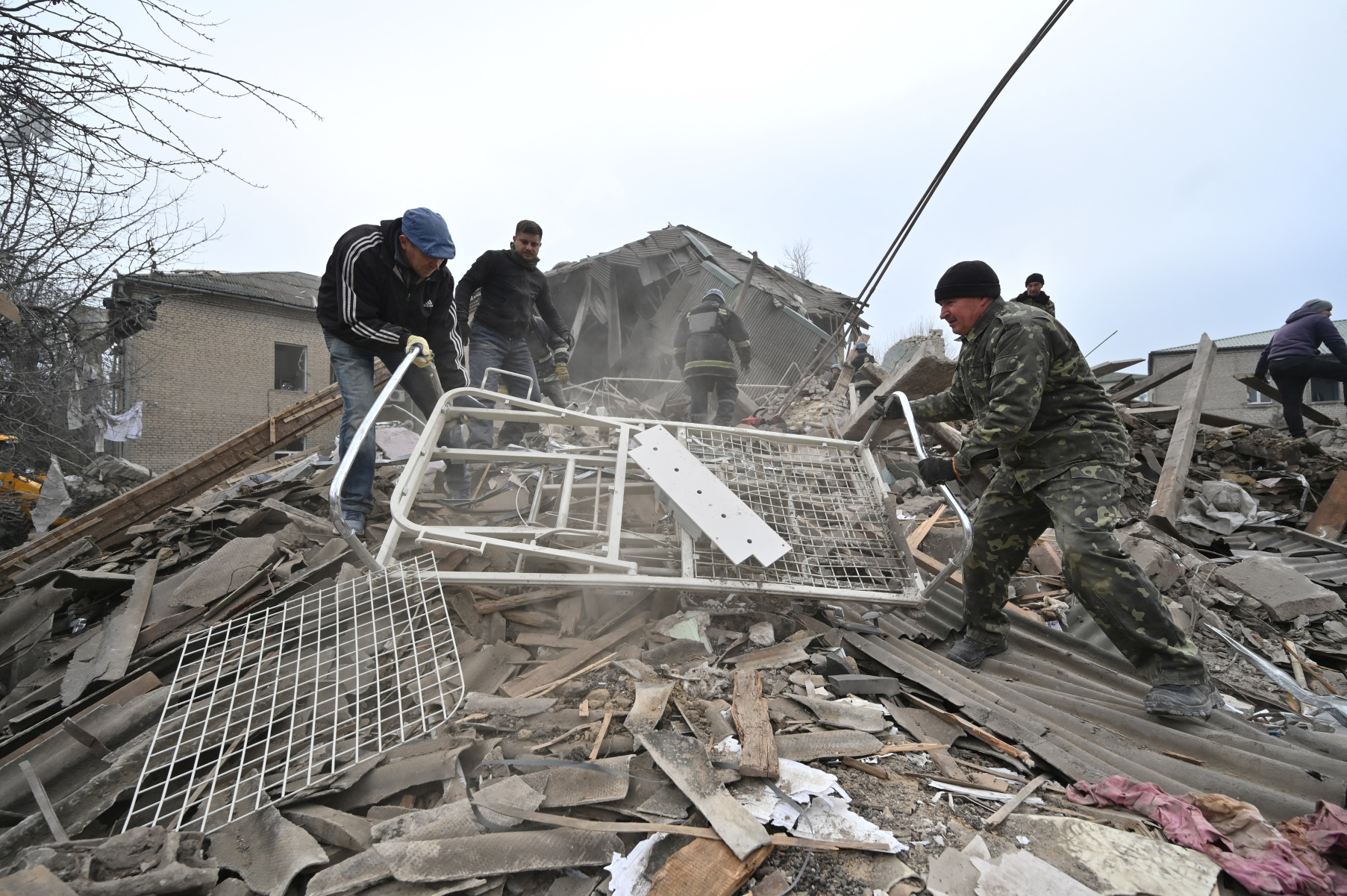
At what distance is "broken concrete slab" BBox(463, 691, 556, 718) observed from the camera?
206 centimetres

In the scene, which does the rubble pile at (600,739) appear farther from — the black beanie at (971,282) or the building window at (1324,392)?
the building window at (1324,392)

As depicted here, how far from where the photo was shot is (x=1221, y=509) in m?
5.20

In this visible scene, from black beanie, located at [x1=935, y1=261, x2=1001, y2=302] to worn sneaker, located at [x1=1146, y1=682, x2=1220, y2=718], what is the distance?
1779mm

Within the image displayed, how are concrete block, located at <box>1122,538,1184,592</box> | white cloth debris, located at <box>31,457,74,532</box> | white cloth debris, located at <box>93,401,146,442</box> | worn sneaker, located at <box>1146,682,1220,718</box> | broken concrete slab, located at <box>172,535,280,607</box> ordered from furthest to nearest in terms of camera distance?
white cloth debris, located at <box>93,401,146,442</box> < white cloth debris, located at <box>31,457,74,532</box> < concrete block, located at <box>1122,538,1184,592</box> < broken concrete slab, located at <box>172,535,280,607</box> < worn sneaker, located at <box>1146,682,1220,718</box>

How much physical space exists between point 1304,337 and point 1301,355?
22 cm

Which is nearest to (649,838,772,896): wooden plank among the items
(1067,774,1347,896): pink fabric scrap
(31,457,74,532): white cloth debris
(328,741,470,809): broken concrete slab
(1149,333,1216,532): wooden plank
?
(328,741,470,809): broken concrete slab

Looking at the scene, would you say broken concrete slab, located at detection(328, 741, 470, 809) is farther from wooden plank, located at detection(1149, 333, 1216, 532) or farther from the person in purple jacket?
the person in purple jacket

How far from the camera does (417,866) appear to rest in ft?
4.55

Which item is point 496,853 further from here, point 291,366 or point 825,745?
point 291,366

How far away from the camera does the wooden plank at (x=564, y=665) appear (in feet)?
7.59

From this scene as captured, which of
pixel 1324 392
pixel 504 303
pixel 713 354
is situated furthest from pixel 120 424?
pixel 1324 392

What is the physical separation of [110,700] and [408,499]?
1.31 m

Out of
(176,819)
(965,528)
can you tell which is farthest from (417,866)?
(965,528)

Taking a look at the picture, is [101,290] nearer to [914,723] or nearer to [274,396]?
[914,723]
